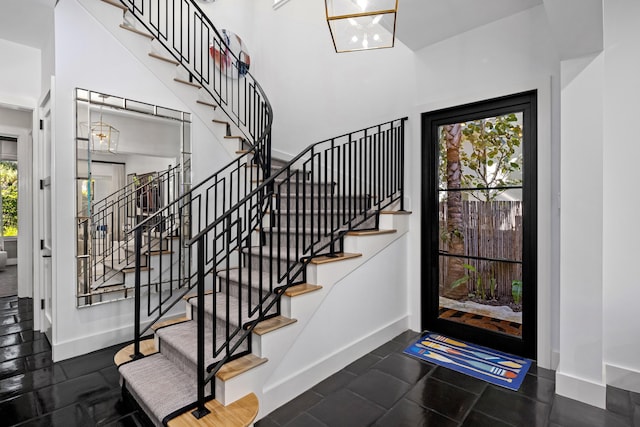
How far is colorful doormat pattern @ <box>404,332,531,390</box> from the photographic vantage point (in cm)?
247

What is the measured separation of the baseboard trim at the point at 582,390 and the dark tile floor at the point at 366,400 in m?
0.05

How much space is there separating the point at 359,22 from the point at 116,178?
2.69 metres

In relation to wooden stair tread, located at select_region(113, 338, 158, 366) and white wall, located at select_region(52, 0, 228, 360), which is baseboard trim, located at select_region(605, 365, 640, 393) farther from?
white wall, located at select_region(52, 0, 228, 360)

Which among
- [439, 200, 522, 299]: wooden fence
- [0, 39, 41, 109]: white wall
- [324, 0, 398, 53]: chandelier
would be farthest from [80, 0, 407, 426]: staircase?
[0, 39, 41, 109]: white wall

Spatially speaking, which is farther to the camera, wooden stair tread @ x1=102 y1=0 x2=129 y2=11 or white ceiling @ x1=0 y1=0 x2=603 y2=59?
wooden stair tread @ x1=102 y1=0 x2=129 y2=11

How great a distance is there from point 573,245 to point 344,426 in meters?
1.98

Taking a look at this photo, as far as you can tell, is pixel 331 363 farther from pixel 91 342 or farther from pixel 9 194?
pixel 9 194

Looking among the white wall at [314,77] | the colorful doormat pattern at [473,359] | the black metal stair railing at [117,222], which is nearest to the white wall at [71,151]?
the black metal stair railing at [117,222]

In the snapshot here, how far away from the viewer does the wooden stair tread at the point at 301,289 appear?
7.29 feet

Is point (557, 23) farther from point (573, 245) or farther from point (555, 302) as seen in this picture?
point (555, 302)

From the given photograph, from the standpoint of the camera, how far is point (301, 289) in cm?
233

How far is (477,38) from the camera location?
296cm

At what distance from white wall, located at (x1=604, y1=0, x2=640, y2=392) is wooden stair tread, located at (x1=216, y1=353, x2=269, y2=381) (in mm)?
2569

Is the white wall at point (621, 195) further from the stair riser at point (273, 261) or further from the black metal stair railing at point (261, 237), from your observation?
the stair riser at point (273, 261)
